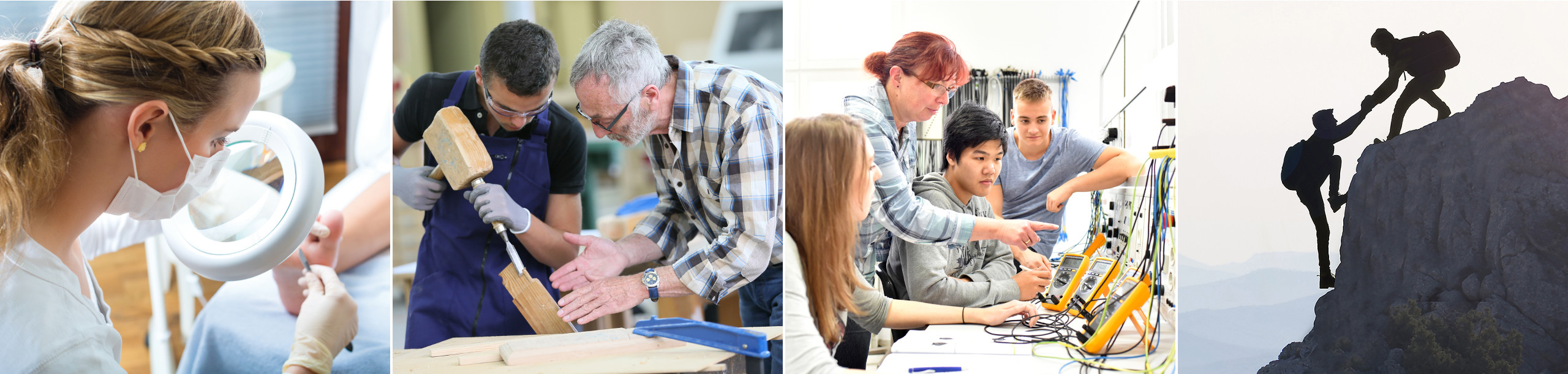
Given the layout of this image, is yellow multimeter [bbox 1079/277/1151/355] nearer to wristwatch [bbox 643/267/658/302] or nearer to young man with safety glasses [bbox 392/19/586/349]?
wristwatch [bbox 643/267/658/302]

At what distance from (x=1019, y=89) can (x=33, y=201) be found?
2.72m

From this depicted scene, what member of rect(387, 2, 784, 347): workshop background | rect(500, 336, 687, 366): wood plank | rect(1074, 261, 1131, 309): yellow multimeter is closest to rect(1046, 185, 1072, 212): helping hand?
rect(1074, 261, 1131, 309): yellow multimeter

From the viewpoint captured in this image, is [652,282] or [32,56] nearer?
[32,56]

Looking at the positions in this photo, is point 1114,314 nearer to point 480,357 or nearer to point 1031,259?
point 1031,259

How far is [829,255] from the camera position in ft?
7.92

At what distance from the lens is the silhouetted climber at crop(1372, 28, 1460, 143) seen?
2621 mm

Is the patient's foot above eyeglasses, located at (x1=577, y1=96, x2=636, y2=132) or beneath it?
beneath

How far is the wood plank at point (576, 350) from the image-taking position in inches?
96.5

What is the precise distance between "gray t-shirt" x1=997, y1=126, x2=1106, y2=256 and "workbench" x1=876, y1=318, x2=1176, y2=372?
279 mm

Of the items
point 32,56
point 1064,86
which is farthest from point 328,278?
point 1064,86

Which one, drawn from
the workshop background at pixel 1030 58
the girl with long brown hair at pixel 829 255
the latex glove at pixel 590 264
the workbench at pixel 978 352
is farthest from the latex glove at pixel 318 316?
the workbench at pixel 978 352

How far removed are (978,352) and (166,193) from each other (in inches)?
92.4

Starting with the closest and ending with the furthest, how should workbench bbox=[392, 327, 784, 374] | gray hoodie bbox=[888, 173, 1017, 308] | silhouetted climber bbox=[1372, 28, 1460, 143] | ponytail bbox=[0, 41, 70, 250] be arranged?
ponytail bbox=[0, 41, 70, 250], workbench bbox=[392, 327, 784, 374], gray hoodie bbox=[888, 173, 1017, 308], silhouetted climber bbox=[1372, 28, 1460, 143]

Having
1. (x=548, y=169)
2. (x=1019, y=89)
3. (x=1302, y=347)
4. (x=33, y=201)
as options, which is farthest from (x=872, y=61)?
(x=33, y=201)
